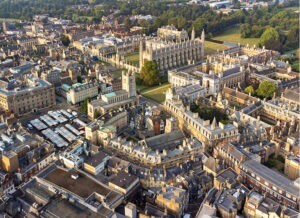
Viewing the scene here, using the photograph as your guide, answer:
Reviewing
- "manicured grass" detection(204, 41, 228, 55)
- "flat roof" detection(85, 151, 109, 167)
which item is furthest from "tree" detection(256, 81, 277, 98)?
"flat roof" detection(85, 151, 109, 167)

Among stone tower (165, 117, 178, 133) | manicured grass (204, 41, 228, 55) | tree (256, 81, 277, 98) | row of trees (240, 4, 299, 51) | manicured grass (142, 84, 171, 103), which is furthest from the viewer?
manicured grass (204, 41, 228, 55)

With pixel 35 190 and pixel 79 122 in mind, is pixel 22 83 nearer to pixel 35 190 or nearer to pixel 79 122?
pixel 79 122

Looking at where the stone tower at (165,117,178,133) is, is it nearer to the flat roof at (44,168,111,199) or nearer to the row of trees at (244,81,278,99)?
the flat roof at (44,168,111,199)

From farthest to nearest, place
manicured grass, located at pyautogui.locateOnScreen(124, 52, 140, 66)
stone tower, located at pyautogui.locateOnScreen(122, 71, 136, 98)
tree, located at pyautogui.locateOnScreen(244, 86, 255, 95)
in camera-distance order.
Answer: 1. manicured grass, located at pyautogui.locateOnScreen(124, 52, 140, 66)
2. tree, located at pyautogui.locateOnScreen(244, 86, 255, 95)
3. stone tower, located at pyautogui.locateOnScreen(122, 71, 136, 98)

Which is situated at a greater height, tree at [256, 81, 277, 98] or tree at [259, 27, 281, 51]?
tree at [259, 27, 281, 51]

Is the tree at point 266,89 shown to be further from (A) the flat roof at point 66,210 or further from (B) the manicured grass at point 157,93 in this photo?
(A) the flat roof at point 66,210

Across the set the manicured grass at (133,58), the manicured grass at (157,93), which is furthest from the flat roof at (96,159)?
the manicured grass at (133,58)
